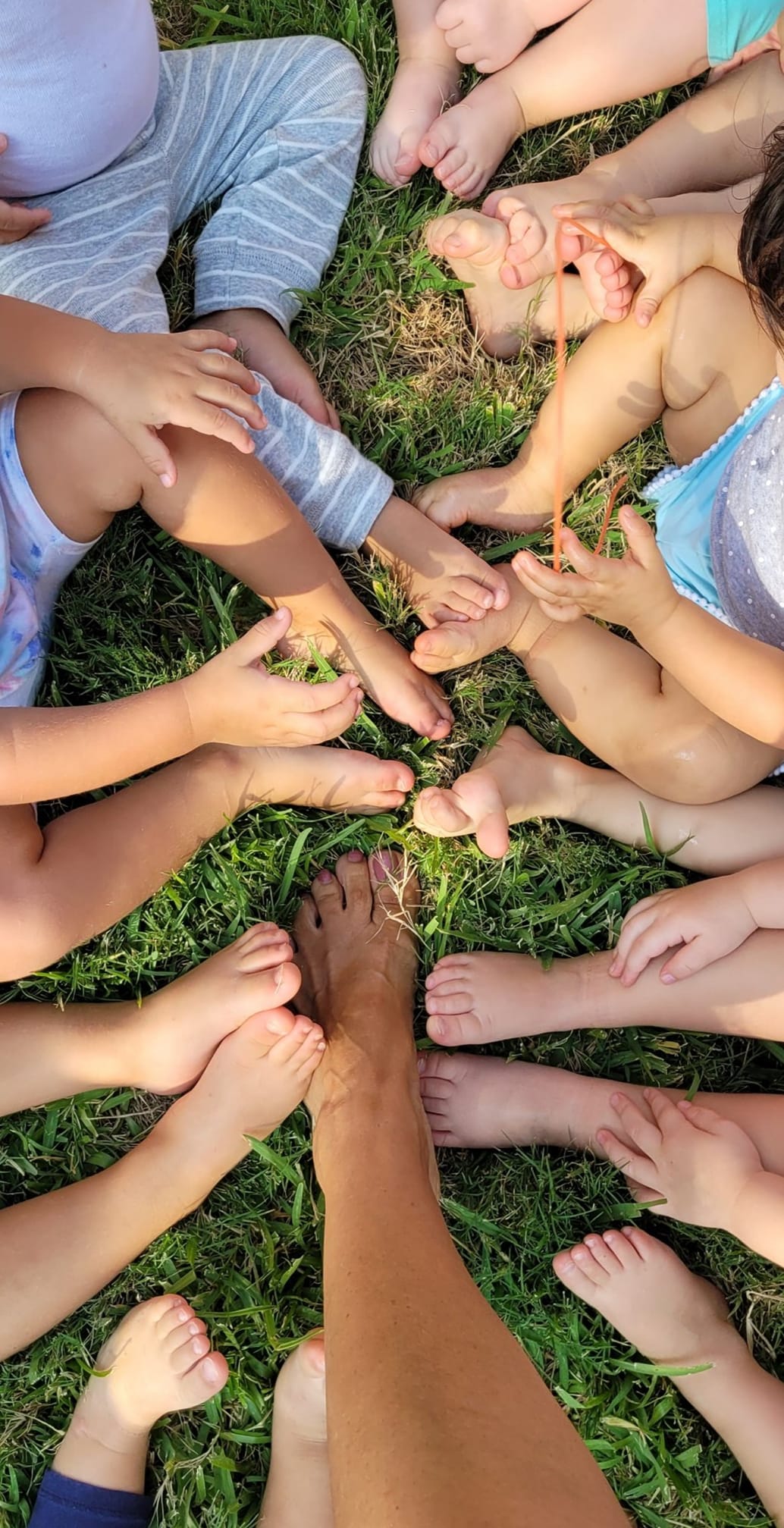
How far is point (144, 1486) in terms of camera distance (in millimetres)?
1613

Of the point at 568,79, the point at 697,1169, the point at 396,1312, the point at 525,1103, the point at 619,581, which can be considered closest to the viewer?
the point at 396,1312

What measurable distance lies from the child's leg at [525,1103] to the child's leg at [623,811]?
0.33 metres

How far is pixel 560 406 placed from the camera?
1.64 metres

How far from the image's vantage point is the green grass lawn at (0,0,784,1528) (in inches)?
62.7

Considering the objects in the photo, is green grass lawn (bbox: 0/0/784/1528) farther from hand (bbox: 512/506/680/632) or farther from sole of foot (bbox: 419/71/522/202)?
hand (bbox: 512/506/680/632)

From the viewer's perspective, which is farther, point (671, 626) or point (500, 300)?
point (500, 300)

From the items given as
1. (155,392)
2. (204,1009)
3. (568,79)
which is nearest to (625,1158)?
(204,1009)

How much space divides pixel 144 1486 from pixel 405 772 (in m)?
1.04

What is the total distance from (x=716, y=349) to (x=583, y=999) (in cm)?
87

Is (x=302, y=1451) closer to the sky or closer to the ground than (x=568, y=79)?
closer to the ground

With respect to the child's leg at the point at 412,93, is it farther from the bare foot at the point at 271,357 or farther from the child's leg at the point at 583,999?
the child's leg at the point at 583,999

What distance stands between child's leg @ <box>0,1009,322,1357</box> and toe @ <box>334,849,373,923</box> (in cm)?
19

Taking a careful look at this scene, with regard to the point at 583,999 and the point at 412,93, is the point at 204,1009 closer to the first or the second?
the point at 583,999

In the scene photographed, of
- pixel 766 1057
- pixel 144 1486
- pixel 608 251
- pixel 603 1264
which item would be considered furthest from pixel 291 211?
pixel 144 1486
